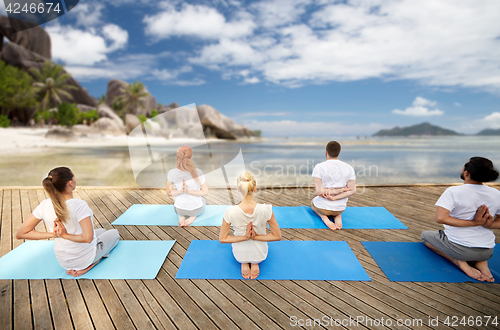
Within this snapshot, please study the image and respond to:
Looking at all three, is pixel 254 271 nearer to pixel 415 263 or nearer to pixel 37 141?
pixel 415 263

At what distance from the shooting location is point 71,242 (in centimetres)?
212

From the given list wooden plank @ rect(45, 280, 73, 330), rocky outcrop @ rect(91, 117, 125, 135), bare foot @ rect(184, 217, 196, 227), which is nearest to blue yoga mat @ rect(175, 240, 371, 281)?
bare foot @ rect(184, 217, 196, 227)

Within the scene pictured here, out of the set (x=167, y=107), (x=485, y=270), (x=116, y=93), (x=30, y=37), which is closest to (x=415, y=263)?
(x=485, y=270)

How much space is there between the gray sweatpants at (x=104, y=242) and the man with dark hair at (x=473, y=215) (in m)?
3.14

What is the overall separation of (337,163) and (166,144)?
259cm

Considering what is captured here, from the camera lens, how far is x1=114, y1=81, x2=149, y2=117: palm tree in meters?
46.2

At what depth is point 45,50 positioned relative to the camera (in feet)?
127

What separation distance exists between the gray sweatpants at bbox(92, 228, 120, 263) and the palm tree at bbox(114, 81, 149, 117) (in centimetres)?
4943

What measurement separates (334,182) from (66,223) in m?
2.98

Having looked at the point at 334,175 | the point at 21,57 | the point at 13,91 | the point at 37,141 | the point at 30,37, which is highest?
the point at 30,37

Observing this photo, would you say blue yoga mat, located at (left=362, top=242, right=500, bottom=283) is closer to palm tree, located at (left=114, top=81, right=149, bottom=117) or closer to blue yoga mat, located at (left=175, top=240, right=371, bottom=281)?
blue yoga mat, located at (left=175, top=240, right=371, bottom=281)

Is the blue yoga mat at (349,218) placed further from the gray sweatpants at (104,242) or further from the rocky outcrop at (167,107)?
the rocky outcrop at (167,107)

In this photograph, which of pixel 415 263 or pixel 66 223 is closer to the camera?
pixel 66 223

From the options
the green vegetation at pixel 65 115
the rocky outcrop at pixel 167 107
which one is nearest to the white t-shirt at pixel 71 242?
the green vegetation at pixel 65 115
